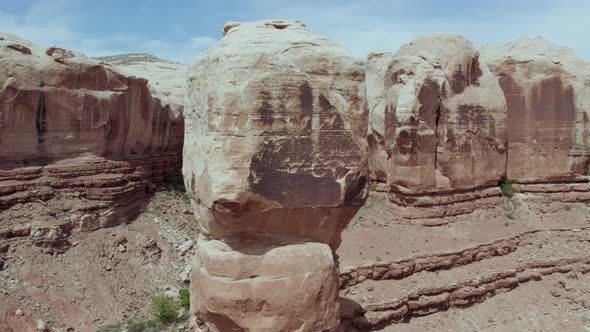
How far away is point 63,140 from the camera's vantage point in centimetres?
1467

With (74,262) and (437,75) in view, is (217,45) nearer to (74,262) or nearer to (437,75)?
(74,262)

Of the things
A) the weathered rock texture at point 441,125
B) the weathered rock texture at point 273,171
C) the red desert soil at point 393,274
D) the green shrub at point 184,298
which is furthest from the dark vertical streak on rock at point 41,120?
the weathered rock texture at point 441,125

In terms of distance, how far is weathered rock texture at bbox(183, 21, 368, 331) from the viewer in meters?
4.90

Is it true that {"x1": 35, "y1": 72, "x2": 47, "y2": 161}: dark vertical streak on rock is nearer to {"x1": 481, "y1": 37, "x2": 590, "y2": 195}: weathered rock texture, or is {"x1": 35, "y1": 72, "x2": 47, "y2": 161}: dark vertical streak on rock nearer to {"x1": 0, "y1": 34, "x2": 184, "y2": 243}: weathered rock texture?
{"x1": 0, "y1": 34, "x2": 184, "y2": 243}: weathered rock texture

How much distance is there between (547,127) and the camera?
1933 cm

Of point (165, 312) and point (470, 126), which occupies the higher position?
point (470, 126)

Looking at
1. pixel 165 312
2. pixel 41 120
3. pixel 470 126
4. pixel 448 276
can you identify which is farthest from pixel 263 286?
pixel 470 126

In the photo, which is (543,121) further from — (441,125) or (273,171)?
(273,171)

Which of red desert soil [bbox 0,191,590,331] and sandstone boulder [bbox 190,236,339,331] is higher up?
sandstone boulder [bbox 190,236,339,331]

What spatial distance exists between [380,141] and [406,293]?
726 centimetres

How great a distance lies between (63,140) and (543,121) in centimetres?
1712

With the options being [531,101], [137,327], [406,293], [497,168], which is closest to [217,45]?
[137,327]

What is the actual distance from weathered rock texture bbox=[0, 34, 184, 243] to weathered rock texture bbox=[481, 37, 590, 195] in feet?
45.4

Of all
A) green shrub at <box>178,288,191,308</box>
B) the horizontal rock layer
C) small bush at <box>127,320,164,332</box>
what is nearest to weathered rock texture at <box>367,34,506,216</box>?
the horizontal rock layer
